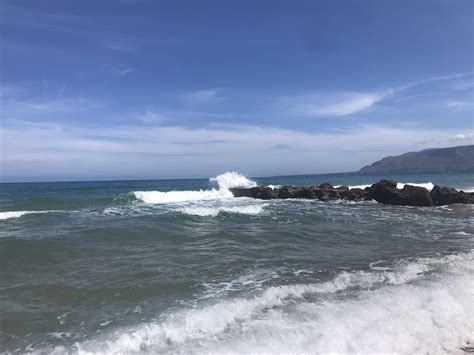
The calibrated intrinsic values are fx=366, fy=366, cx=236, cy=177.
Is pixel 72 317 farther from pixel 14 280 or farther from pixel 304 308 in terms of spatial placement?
pixel 304 308

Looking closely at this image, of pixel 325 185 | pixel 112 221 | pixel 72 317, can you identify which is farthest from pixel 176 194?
pixel 72 317

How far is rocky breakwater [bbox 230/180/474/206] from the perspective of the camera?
22609 mm

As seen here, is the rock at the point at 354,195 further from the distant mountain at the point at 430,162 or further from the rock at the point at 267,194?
the distant mountain at the point at 430,162

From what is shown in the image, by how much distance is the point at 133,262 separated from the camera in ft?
29.1

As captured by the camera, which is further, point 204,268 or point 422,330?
point 204,268

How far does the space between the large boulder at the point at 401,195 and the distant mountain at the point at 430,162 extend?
359ft

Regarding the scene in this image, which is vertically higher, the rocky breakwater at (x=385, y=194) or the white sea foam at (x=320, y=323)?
the rocky breakwater at (x=385, y=194)

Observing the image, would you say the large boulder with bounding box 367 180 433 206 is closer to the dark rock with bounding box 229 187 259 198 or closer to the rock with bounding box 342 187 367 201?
the rock with bounding box 342 187 367 201

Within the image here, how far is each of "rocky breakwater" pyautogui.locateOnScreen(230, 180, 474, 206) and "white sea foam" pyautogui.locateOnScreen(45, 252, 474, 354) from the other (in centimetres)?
1700

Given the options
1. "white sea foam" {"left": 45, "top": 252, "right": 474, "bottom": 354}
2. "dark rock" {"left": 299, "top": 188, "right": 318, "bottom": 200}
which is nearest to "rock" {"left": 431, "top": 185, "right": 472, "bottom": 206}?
"dark rock" {"left": 299, "top": 188, "right": 318, "bottom": 200}

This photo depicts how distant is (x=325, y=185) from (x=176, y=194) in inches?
498

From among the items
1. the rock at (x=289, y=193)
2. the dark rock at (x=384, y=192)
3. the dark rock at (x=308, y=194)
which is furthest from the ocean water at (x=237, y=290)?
the rock at (x=289, y=193)

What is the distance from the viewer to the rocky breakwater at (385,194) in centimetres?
2261

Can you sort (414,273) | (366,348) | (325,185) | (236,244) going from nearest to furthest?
1. (366,348)
2. (414,273)
3. (236,244)
4. (325,185)
